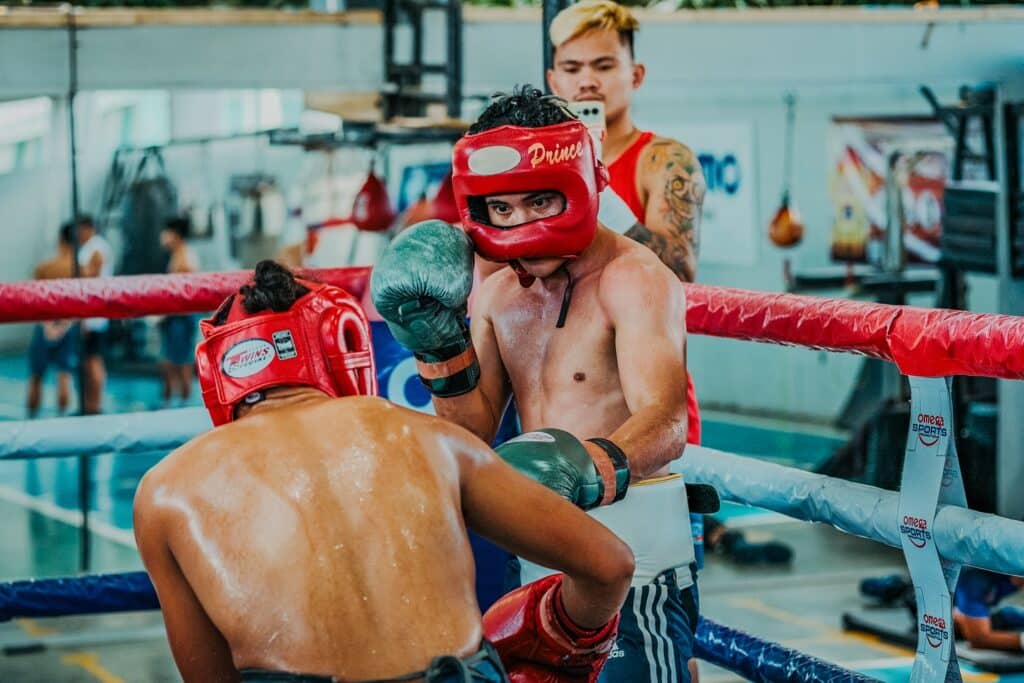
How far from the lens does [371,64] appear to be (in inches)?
277

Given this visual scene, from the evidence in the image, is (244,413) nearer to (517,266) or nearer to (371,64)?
(517,266)

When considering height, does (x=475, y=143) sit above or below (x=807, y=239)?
above

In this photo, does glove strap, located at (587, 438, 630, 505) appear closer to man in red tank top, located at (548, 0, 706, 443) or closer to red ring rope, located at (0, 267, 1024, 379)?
red ring rope, located at (0, 267, 1024, 379)

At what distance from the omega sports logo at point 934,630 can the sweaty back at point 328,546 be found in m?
0.88

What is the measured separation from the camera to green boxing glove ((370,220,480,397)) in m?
2.19

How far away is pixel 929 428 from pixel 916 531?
176mm

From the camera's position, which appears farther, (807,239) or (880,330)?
(807,239)

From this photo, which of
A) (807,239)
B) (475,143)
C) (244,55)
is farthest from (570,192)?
(807,239)

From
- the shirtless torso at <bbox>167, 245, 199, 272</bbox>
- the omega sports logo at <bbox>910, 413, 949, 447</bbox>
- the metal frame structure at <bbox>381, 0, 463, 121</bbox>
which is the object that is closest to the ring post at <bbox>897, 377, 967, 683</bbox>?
the omega sports logo at <bbox>910, 413, 949, 447</bbox>

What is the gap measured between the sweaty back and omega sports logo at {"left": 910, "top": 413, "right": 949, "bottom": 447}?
924 mm

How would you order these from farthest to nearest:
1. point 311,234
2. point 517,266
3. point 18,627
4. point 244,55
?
1. point 311,234
2. point 244,55
3. point 18,627
4. point 517,266

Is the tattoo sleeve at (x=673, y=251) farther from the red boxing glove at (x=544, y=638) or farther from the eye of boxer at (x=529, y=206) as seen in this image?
the red boxing glove at (x=544, y=638)

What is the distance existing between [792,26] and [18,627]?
4.65 meters

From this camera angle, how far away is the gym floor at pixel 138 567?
14.8 feet
